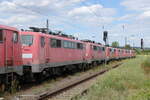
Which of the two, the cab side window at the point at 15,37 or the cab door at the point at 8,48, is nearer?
the cab door at the point at 8,48

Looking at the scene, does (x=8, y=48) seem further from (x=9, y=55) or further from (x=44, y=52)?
(x=44, y=52)

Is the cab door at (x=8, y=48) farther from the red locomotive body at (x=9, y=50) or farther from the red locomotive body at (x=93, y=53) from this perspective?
the red locomotive body at (x=93, y=53)

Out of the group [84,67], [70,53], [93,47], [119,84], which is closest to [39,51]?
[119,84]

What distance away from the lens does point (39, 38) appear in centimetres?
1694

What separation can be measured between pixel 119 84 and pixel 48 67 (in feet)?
18.7

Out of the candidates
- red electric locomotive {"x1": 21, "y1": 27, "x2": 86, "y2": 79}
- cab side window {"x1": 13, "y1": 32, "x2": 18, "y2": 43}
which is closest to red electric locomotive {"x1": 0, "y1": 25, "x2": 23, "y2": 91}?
cab side window {"x1": 13, "y1": 32, "x2": 18, "y2": 43}

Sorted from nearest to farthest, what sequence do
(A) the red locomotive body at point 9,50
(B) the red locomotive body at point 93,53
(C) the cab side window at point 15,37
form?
(A) the red locomotive body at point 9,50
(C) the cab side window at point 15,37
(B) the red locomotive body at point 93,53

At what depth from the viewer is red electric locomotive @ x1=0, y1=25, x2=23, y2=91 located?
12.3 m

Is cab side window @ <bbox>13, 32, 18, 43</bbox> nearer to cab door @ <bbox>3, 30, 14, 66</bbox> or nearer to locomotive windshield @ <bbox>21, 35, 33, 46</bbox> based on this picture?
cab door @ <bbox>3, 30, 14, 66</bbox>

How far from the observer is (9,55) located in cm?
1295

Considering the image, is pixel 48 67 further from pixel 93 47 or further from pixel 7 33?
pixel 93 47

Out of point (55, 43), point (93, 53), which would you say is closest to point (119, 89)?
point (55, 43)

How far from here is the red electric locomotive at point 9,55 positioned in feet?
40.5

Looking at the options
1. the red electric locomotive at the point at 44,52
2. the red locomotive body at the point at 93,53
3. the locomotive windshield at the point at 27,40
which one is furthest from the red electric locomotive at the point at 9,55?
the red locomotive body at the point at 93,53
